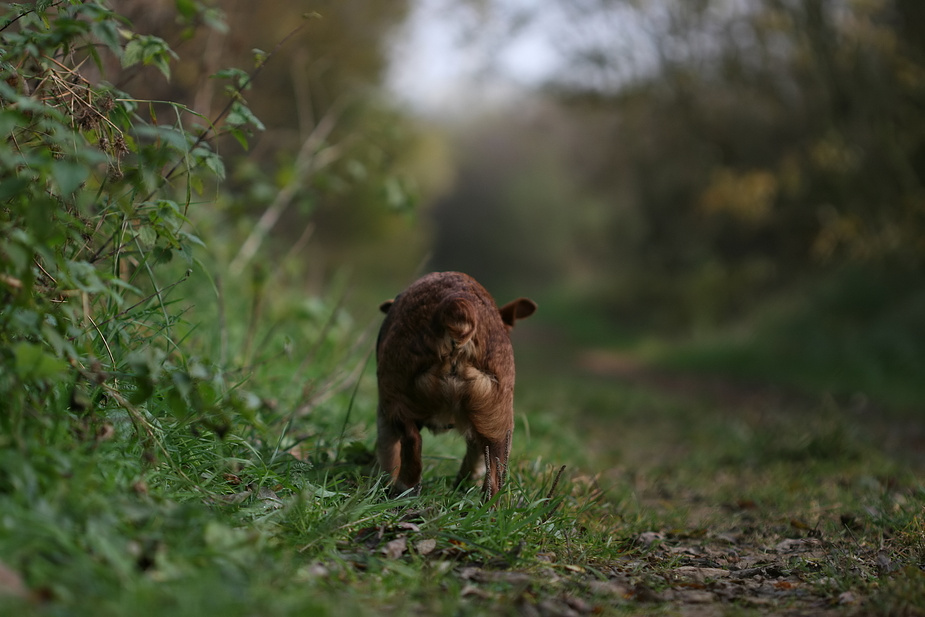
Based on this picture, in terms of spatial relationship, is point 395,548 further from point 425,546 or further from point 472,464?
point 472,464

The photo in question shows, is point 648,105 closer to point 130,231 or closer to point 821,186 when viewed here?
point 821,186

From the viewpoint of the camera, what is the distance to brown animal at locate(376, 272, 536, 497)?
10.7 ft

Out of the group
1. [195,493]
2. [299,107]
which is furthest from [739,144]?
[195,493]

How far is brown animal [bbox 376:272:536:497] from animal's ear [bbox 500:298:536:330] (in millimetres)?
346

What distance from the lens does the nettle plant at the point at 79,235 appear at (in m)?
2.37

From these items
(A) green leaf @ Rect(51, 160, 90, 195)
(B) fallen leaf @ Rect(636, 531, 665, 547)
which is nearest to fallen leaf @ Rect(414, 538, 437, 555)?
(B) fallen leaf @ Rect(636, 531, 665, 547)

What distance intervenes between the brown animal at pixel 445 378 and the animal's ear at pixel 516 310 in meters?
0.35

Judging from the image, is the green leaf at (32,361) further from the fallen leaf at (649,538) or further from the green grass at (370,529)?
the fallen leaf at (649,538)

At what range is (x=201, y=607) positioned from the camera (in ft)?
6.51

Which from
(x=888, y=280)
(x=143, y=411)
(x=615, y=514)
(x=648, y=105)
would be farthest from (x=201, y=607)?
(x=648, y=105)

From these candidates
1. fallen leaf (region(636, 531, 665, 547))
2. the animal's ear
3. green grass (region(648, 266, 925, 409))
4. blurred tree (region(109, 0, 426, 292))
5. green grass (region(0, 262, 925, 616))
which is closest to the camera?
green grass (region(0, 262, 925, 616))

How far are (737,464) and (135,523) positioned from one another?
4737mm

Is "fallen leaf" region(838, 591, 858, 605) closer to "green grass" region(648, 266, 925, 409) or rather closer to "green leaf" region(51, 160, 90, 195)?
"green leaf" region(51, 160, 90, 195)

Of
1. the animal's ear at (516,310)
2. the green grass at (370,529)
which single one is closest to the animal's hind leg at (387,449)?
the green grass at (370,529)
